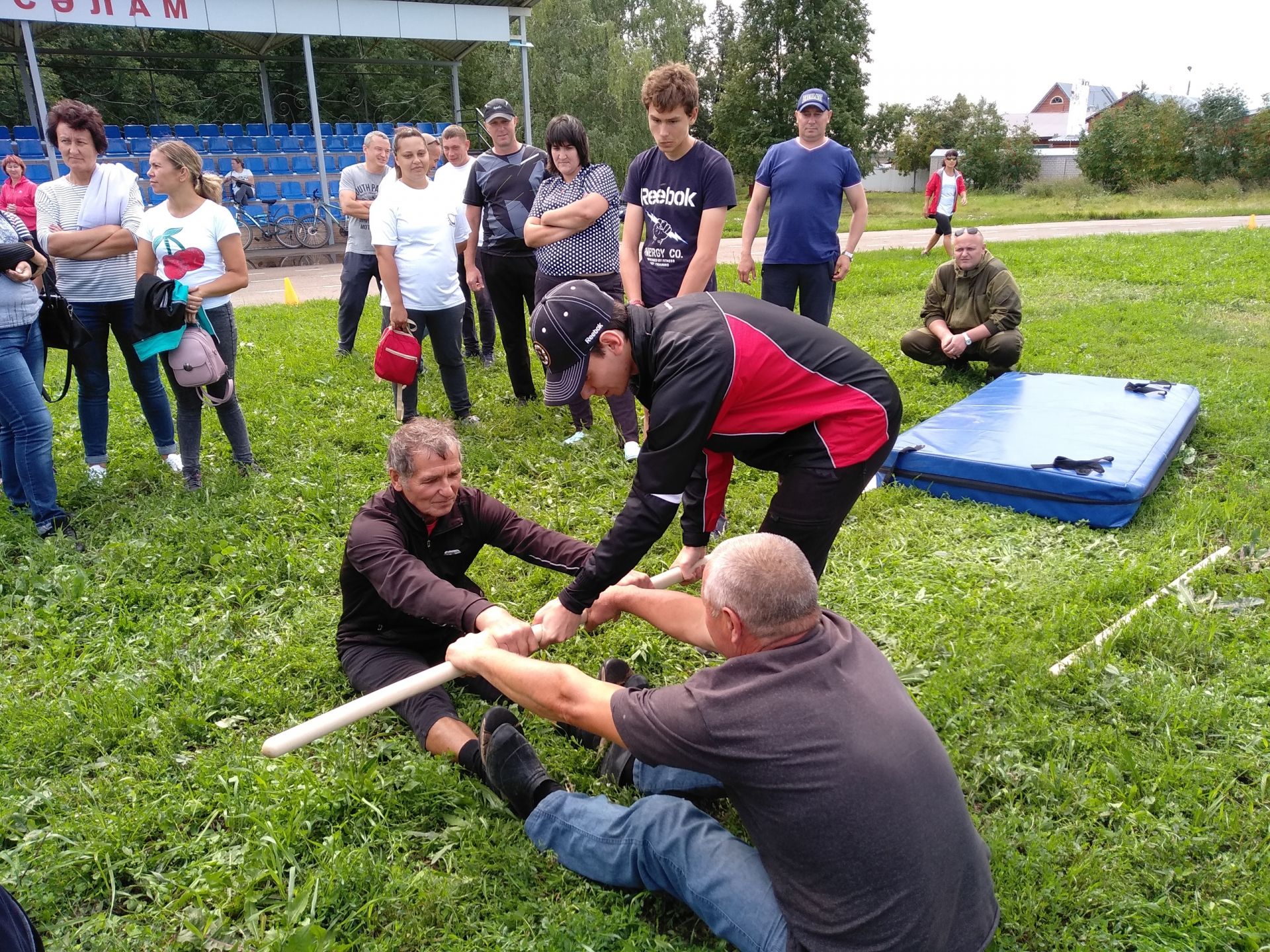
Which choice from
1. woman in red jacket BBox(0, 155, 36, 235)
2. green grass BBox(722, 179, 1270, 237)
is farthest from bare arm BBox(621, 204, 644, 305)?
green grass BBox(722, 179, 1270, 237)

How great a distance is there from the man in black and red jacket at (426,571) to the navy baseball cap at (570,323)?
0.73 metres

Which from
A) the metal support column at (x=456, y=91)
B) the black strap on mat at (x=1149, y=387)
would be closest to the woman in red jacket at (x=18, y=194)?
the metal support column at (x=456, y=91)

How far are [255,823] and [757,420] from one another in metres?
2.04

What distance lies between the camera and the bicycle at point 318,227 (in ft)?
60.8

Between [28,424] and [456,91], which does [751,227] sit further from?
[456,91]

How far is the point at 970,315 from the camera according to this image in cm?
731

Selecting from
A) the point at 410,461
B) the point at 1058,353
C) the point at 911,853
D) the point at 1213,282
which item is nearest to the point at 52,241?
the point at 410,461

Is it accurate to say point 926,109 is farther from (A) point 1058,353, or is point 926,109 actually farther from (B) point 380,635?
(B) point 380,635

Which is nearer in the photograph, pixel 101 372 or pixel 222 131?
pixel 101 372

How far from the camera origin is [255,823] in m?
2.77

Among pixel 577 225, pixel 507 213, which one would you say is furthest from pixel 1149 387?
pixel 507 213

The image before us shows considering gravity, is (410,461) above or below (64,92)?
below

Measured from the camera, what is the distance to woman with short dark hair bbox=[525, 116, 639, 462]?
5.58 meters

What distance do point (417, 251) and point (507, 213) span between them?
738 mm
